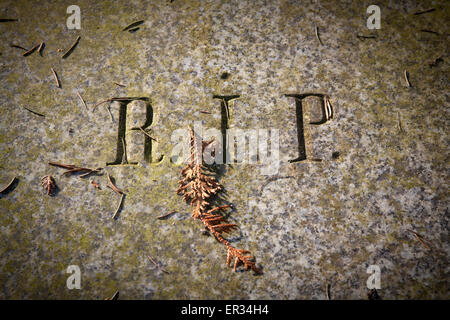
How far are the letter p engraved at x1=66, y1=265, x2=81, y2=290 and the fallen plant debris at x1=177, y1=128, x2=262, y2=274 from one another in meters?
0.81

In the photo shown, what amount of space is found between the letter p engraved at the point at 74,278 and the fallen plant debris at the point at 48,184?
0.52m

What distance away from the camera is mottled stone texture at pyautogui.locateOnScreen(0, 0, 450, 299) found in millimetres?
1621

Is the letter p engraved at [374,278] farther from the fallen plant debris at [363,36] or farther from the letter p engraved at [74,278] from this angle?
the letter p engraved at [74,278]

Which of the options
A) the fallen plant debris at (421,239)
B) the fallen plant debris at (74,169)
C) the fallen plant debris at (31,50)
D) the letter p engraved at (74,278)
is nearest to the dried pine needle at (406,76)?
the fallen plant debris at (421,239)

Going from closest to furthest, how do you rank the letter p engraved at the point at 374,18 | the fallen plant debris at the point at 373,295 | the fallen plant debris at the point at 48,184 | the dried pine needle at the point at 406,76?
the fallen plant debris at the point at 373,295, the fallen plant debris at the point at 48,184, the dried pine needle at the point at 406,76, the letter p engraved at the point at 374,18

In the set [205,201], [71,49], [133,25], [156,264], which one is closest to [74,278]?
[156,264]

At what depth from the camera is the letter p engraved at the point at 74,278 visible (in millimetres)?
1621

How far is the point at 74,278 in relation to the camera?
163cm

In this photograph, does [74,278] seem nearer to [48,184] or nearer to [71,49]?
[48,184]

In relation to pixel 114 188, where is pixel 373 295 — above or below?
below

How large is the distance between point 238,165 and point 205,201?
0.33 m

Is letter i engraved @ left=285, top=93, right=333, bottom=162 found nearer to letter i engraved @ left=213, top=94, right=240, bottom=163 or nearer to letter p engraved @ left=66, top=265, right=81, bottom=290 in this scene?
letter i engraved @ left=213, top=94, right=240, bottom=163
